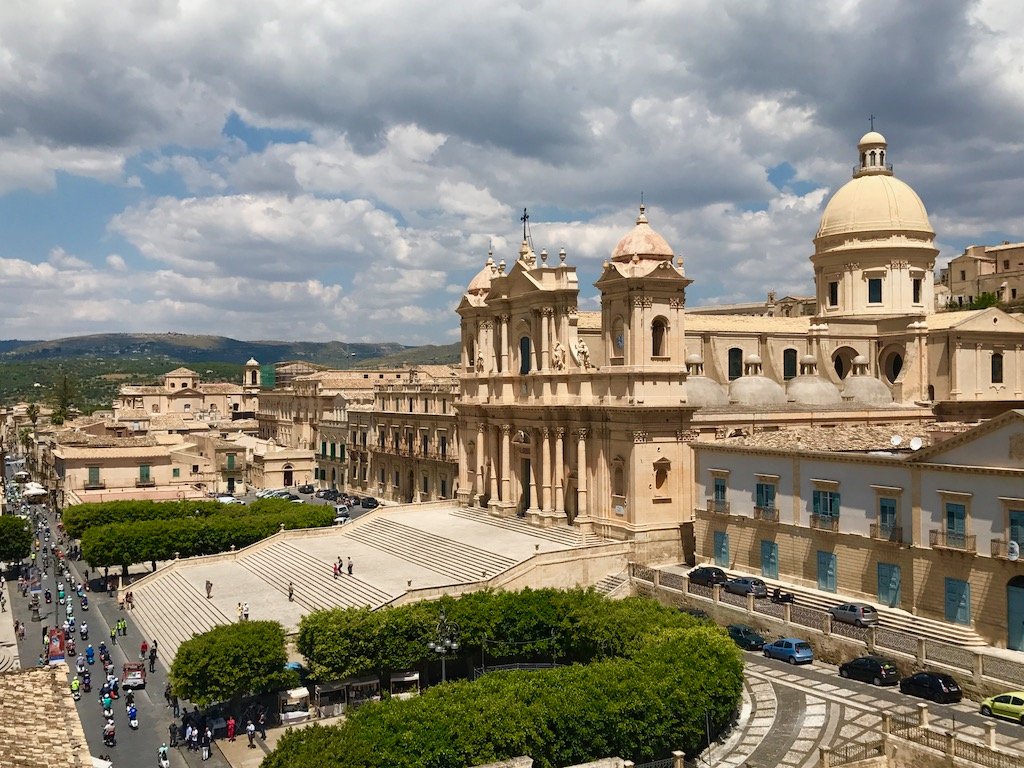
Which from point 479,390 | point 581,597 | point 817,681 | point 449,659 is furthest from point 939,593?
point 479,390

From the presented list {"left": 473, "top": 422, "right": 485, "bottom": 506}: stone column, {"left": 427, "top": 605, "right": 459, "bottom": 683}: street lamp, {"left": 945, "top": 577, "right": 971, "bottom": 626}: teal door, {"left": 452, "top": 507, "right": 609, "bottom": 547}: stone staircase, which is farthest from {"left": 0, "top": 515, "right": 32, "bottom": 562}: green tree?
{"left": 945, "top": 577, "right": 971, "bottom": 626}: teal door

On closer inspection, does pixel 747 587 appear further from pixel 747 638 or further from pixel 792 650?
pixel 792 650

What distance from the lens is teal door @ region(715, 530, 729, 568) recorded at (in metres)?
44.5

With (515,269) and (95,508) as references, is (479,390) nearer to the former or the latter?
(515,269)

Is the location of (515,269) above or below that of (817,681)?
above

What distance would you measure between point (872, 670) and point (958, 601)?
4353 millimetres

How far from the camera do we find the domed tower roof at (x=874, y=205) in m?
66.6

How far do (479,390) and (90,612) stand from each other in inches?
944

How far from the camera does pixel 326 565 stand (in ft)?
160

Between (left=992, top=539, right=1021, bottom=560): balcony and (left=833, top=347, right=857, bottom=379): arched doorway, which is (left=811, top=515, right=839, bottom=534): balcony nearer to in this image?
(left=992, top=539, right=1021, bottom=560): balcony

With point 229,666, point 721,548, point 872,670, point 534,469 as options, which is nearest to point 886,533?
point 872,670

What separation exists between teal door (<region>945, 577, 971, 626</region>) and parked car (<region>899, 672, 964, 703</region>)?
3937mm

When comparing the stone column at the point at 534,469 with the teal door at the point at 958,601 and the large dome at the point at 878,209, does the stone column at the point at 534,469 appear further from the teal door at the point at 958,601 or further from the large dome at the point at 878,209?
the large dome at the point at 878,209

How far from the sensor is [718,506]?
146 feet
